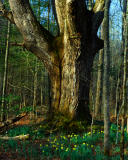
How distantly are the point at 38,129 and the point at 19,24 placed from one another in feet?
10.5

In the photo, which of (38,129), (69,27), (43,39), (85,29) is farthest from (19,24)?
(38,129)

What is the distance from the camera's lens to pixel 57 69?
5270mm

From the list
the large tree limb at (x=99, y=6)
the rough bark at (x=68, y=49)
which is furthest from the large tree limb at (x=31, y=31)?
the large tree limb at (x=99, y=6)

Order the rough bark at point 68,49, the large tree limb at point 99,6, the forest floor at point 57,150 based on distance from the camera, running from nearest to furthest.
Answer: the forest floor at point 57,150 → the rough bark at point 68,49 → the large tree limb at point 99,6

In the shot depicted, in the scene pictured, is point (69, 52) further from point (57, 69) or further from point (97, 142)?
point (97, 142)

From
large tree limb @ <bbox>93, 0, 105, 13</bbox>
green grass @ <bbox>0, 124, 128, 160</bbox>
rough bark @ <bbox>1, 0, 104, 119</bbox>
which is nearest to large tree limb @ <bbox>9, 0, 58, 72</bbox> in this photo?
rough bark @ <bbox>1, 0, 104, 119</bbox>

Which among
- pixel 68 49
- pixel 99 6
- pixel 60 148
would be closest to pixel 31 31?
pixel 68 49

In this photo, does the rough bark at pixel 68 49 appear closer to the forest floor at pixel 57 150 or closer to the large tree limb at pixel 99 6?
the large tree limb at pixel 99 6

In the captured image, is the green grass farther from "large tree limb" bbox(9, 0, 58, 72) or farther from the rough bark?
"large tree limb" bbox(9, 0, 58, 72)

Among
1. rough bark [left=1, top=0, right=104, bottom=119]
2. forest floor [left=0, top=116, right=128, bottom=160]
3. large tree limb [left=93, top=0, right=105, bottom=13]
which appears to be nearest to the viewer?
forest floor [left=0, top=116, right=128, bottom=160]

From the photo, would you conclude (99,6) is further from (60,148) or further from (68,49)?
(60,148)

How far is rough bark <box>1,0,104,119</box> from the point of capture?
4930mm

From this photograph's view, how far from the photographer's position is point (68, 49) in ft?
16.6

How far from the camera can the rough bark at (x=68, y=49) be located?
4.93 metres
